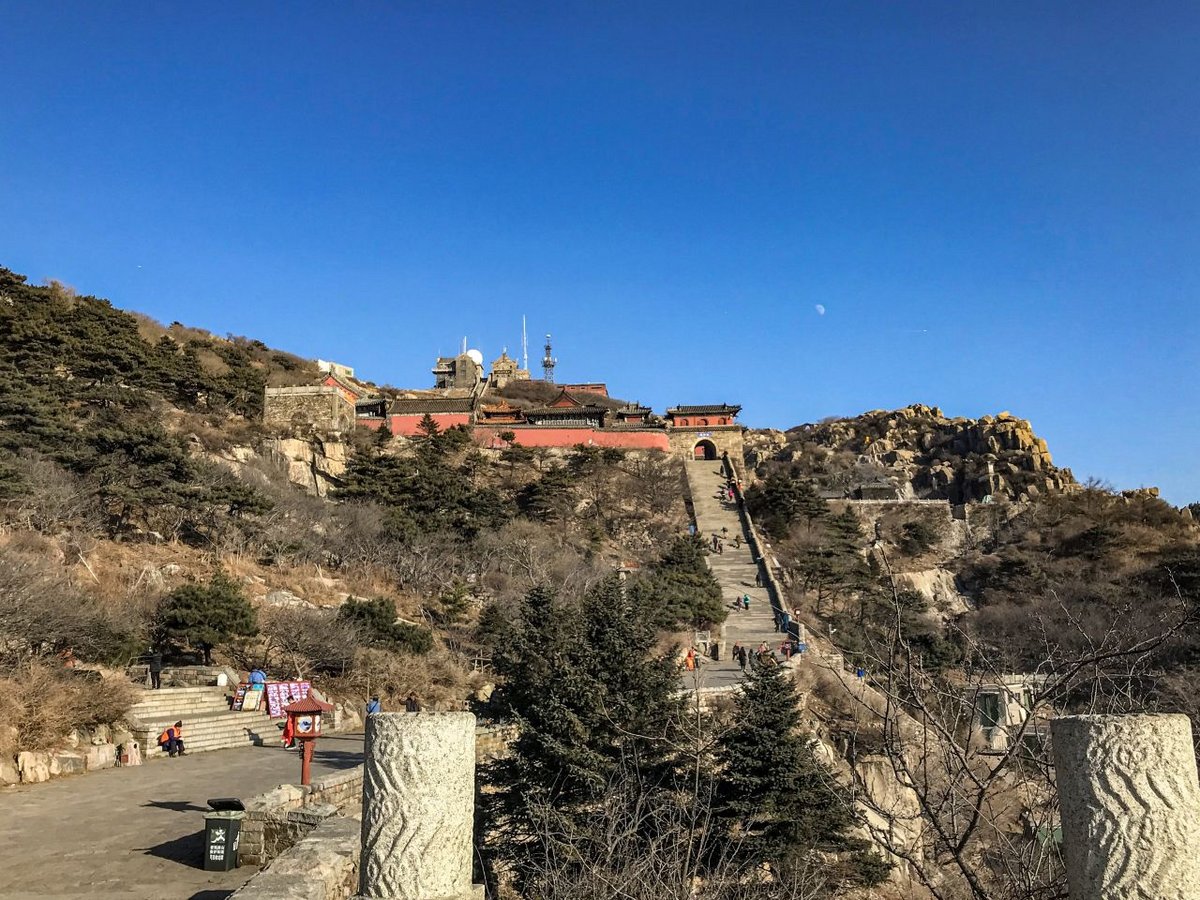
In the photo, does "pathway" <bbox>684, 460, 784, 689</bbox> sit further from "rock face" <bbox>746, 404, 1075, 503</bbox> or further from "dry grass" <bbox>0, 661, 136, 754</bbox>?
"rock face" <bbox>746, 404, 1075, 503</bbox>

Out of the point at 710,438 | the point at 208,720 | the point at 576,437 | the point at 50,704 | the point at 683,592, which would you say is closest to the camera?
the point at 50,704

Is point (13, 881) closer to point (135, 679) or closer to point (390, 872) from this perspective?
point (390, 872)

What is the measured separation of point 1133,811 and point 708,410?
42.8 m

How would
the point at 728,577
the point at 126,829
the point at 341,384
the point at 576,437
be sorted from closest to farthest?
the point at 126,829
the point at 728,577
the point at 576,437
the point at 341,384

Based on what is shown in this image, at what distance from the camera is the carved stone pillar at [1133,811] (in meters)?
2.73

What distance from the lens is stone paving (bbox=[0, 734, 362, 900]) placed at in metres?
6.76

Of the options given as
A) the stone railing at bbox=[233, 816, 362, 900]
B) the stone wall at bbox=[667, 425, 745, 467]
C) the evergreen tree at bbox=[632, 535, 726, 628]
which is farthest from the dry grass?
the stone wall at bbox=[667, 425, 745, 467]

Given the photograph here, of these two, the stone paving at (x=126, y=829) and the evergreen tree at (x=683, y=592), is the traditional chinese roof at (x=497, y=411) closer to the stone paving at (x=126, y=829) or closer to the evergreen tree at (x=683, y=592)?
the evergreen tree at (x=683, y=592)

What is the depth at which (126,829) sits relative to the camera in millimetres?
8430

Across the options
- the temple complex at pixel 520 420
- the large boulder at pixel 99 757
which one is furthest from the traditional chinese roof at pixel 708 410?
the large boulder at pixel 99 757

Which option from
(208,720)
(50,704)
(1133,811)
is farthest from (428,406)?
(1133,811)

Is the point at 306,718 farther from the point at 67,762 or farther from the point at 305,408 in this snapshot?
the point at 305,408

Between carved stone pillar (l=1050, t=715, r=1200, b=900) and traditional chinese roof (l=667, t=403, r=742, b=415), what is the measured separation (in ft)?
139

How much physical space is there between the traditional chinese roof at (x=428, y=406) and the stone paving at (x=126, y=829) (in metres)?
28.6
